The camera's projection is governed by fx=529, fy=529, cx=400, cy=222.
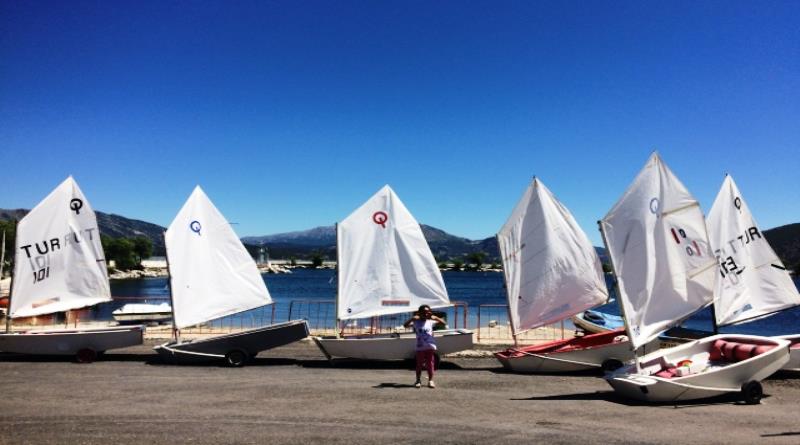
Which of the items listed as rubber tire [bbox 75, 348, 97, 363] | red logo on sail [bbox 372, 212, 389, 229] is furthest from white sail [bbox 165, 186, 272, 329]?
red logo on sail [bbox 372, 212, 389, 229]

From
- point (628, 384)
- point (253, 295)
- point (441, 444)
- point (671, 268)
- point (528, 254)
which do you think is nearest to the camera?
point (441, 444)

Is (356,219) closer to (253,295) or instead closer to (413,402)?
(253,295)

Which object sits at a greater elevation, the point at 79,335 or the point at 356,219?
the point at 356,219

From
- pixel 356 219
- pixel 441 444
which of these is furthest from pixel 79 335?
pixel 441 444

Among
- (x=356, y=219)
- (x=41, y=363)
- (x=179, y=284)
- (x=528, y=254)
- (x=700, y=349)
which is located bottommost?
(x=41, y=363)

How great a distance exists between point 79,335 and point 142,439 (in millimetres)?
9182

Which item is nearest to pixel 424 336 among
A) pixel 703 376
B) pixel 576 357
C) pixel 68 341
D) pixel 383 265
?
pixel 383 265

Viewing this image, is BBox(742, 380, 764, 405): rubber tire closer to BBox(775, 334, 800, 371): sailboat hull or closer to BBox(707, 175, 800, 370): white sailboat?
BBox(775, 334, 800, 371): sailboat hull

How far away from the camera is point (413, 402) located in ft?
34.6

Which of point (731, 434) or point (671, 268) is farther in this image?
point (671, 268)

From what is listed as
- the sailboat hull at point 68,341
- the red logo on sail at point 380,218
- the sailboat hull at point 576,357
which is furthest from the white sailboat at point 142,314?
the sailboat hull at point 576,357

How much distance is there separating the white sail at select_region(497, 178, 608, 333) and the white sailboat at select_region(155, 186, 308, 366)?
6.18 meters

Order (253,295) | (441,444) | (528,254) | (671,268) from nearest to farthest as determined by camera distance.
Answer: (441,444), (671,268), (528,254), (253,295)

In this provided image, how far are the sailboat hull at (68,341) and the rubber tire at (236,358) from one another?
8.58 feet
